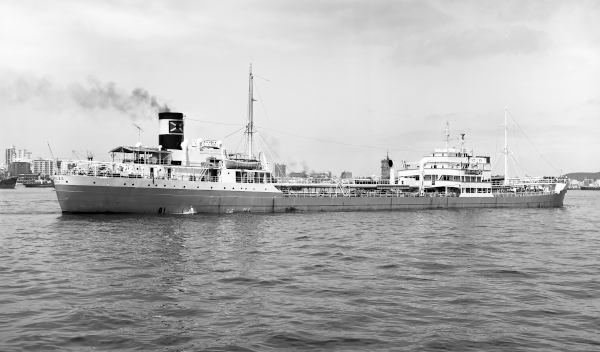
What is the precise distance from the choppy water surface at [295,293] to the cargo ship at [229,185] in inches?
565

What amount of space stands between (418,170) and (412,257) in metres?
49.9

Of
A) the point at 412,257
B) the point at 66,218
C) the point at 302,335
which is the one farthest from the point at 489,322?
the point at 66,218

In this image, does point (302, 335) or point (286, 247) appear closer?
point (302, 335)

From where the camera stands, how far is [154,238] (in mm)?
29922

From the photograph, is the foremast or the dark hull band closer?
the dark hull band

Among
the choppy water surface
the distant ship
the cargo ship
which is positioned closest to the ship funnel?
the cargo ship

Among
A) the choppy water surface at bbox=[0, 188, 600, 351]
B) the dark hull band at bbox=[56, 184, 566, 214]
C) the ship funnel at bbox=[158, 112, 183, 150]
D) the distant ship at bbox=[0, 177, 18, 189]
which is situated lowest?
the choppy water surface at bbox=[0, 188, 600, 351]

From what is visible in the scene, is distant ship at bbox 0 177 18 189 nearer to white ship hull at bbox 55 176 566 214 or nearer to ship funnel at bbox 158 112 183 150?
ship funnel at bbox 158 112 183 150

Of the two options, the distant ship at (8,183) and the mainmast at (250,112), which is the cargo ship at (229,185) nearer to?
the mainmast at (250,112)

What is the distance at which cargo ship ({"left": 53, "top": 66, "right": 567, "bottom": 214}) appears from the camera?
45375 millimetres

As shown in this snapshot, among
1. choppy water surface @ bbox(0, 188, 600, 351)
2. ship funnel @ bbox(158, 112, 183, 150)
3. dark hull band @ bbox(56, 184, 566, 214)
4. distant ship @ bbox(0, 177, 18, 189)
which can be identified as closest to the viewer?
choppy water surface @ bbox(0, 188, 600, 351)

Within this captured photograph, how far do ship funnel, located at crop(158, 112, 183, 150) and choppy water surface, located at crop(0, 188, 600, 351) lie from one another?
2285 centimetres

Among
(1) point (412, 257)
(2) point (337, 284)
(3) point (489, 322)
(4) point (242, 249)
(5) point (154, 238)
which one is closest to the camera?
(3) point (489, 322)

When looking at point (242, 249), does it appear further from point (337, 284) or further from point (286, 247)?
point (337, 284)
